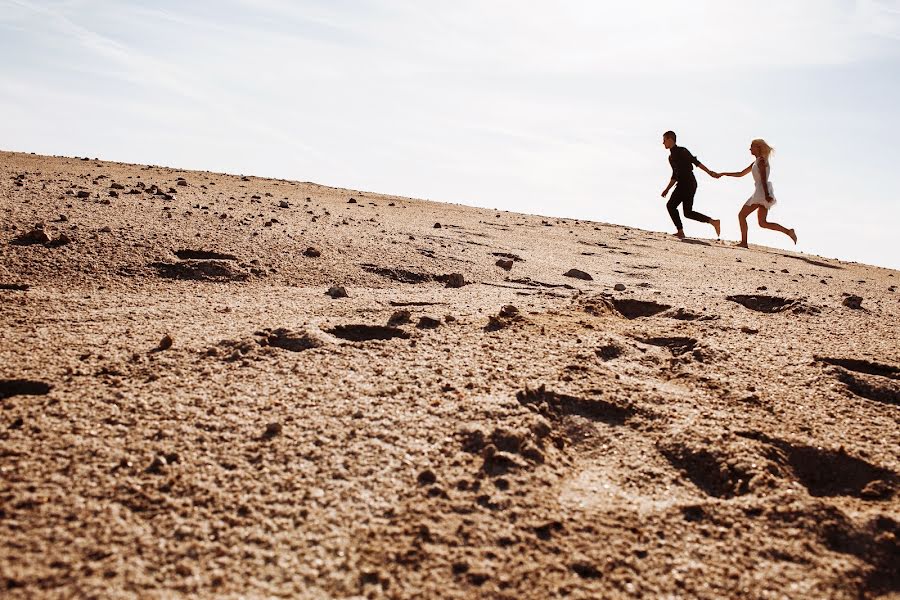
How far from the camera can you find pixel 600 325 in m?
3.60

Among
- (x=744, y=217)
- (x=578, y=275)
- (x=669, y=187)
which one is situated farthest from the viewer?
(x=669, y=187)

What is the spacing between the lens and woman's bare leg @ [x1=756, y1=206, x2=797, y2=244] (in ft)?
27.0

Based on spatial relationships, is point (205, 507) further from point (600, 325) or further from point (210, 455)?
point (600, 325)

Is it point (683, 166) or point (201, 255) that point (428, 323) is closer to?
point (201, 255)

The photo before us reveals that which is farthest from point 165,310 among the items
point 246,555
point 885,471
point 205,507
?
point 885,471

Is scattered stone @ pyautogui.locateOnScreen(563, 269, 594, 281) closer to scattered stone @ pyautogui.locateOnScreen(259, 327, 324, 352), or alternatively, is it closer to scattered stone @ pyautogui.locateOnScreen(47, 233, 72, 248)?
scattered stone @ pyautogui.locateOnScreen(259, 327, 324, 352)

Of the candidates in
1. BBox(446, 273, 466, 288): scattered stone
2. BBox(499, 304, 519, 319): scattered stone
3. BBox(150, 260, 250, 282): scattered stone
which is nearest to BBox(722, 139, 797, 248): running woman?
BBox(446, 273, 466, 288): scattered stone

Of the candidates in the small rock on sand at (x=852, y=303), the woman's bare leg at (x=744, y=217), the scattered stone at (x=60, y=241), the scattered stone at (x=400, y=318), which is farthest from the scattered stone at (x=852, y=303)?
the scattered stone at (x=60, y=241)

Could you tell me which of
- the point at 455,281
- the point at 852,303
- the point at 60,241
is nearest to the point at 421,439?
the point at 455,281

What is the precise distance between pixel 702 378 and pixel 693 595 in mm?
1370

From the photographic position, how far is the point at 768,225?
27.4 feet

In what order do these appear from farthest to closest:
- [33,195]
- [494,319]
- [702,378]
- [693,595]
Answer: [33,195] < [494,319] < [702,378] < [693,595]

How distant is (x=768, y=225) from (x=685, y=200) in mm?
1092

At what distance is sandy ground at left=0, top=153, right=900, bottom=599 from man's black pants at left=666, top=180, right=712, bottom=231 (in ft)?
15.9
